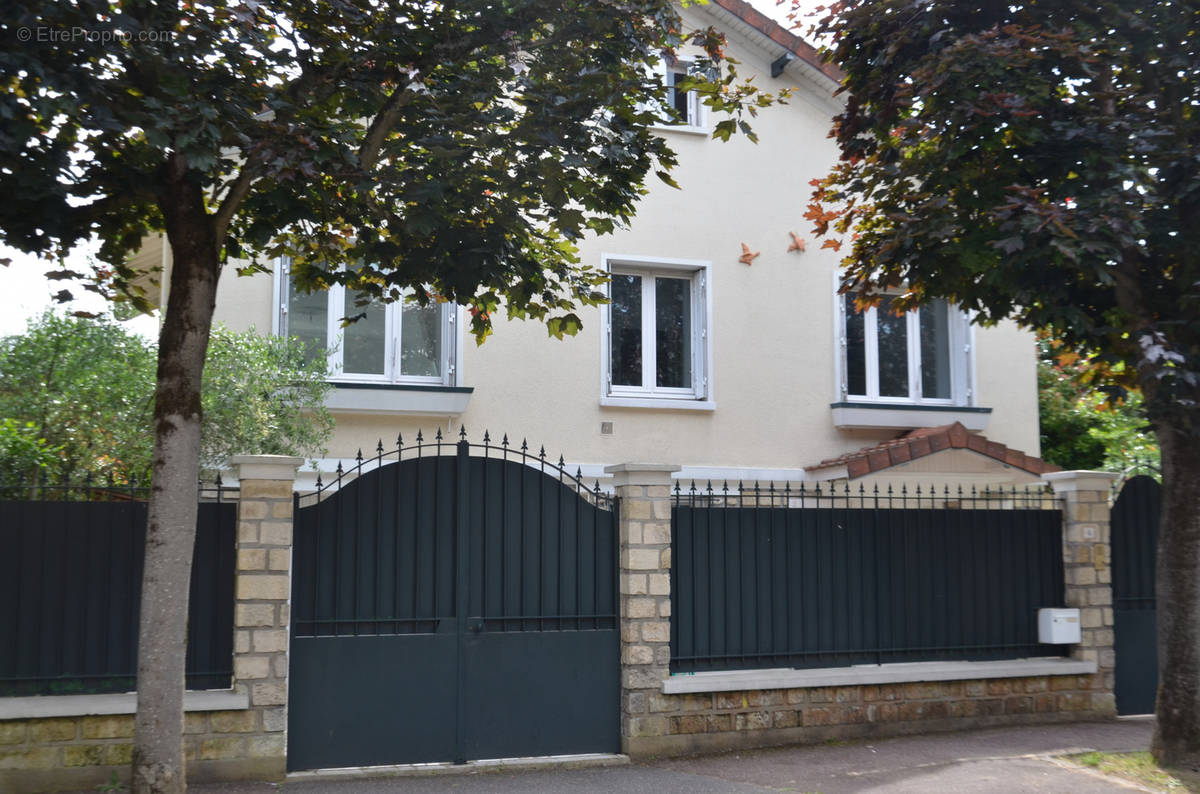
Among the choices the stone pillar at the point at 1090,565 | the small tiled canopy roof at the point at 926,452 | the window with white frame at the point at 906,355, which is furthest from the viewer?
the window with white frame at the point at 906,355

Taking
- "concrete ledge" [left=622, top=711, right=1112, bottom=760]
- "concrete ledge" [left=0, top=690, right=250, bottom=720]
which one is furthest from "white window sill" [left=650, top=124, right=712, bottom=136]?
"concrete ledge" [left=0, top=690, right=250, bottom=720]

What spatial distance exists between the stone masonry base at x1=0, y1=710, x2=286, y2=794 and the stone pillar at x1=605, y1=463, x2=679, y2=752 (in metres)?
2.64

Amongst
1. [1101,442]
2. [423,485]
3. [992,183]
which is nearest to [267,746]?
[423,485]

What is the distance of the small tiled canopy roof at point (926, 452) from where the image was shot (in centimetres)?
1238

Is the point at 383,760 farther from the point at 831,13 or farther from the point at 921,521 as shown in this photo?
the point at 831,13

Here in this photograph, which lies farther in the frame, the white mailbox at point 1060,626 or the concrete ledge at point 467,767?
the white mailbox at point 1060,626

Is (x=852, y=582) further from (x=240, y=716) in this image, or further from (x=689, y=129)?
(x=689, y=129)

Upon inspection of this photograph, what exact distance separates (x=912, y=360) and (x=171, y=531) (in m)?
10.2

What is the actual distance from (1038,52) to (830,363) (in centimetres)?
590

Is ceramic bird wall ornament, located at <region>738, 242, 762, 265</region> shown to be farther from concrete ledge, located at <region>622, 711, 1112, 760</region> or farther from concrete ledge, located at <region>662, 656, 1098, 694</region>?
concrete ledge, located at <region>622, 711, 1112, 760</region>

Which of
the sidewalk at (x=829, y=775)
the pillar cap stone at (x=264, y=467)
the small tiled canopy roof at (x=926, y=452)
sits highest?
the small tiled canopy roof at (x=926, y=452)

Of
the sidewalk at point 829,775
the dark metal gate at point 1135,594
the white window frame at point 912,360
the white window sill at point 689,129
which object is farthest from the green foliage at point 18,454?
the dark metal gate at point 1135,594

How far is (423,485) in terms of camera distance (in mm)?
8391

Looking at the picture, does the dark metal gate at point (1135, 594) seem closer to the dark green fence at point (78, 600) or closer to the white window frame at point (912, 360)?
the white window frame at point (912, 360)
